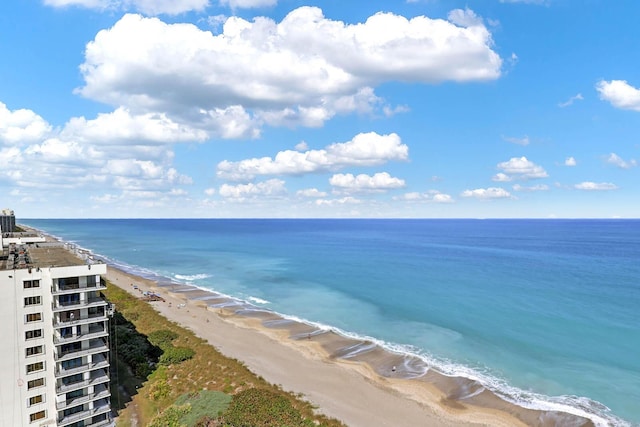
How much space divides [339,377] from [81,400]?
3165 cm

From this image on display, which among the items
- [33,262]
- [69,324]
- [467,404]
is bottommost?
[467,404]

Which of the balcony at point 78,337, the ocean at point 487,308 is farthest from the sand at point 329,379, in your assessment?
the balcony at point 78,337

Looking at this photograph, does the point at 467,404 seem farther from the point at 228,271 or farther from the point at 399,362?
the point at 228,271

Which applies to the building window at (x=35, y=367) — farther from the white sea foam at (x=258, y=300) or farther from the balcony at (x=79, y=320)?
the white sea foam at (x=258, y=300)

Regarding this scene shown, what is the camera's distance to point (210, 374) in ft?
165

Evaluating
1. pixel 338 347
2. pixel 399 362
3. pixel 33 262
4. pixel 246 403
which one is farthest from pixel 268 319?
pixel 33 262

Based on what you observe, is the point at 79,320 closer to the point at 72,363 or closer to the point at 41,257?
the point at 72,363

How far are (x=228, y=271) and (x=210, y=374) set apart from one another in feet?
295

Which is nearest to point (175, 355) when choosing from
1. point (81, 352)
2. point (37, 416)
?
point (81, 352)

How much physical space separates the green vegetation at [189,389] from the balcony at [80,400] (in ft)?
17.8

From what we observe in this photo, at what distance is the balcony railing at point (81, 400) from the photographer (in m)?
34.2

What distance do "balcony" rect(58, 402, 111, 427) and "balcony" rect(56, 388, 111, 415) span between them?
1060 millimetres

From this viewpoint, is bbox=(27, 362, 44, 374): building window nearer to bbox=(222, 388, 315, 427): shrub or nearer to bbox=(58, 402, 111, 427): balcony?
bbox=(58, 402, 111, 427): balcony

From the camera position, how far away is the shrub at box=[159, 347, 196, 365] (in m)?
53.5
